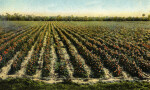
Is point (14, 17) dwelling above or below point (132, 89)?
above

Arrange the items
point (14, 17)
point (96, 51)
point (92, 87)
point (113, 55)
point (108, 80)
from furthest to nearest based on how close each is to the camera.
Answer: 1. point (14, 17)
2. point (96, 51)
3. point (113, 55)
4. point (108, 80)
5. point (92, 87)

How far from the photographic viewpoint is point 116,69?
8008 millimetres

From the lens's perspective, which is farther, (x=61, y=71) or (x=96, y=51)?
(x=96, y=51)

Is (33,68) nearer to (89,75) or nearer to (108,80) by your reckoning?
(89,75)

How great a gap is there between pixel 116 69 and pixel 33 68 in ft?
16.3

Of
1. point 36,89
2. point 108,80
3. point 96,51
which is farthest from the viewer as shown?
point 96,51

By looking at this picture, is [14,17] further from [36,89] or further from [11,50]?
[36,89]

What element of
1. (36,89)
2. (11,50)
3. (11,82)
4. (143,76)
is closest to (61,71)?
(36,89)

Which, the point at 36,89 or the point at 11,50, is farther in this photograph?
the point at 11,50

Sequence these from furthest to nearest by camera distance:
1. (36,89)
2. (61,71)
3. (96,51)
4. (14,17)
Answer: (14,17) → (96,51) → (61,71) → (36,89)

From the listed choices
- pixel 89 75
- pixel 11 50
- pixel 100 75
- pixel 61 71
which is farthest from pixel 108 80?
pixel 11 50

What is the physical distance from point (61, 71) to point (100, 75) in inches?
90.5

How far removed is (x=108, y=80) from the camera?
744cm

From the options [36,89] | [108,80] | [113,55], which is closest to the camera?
[36,89]
